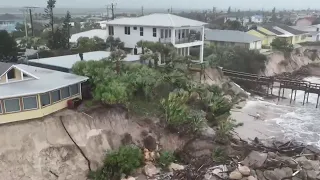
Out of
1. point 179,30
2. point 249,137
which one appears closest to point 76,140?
point 249,137

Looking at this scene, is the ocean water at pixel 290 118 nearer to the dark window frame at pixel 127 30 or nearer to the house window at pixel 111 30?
the dark window frame at pixel 127 30

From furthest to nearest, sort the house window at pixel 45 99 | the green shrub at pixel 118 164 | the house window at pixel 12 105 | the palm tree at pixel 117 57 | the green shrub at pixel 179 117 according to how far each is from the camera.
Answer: the palm tree at pixel 117 57 < the green shrub at pixel 179 117 < the house window at pixel 45 99 < the green shrub at pixel 118 164 < the house window at pixel 12 105

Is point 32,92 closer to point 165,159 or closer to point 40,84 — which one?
point 40,84

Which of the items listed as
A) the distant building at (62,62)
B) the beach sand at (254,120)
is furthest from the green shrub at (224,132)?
the distant building at (62,62)

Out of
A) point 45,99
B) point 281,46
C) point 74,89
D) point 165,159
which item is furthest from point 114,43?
point 281,46

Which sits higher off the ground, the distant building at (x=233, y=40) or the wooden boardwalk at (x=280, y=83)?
the distant building at (x=233, y=40)

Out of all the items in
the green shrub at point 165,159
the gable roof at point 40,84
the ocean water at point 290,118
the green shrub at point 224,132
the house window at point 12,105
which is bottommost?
the ocean water at point 290,118

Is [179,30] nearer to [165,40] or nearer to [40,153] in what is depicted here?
[165,40]
